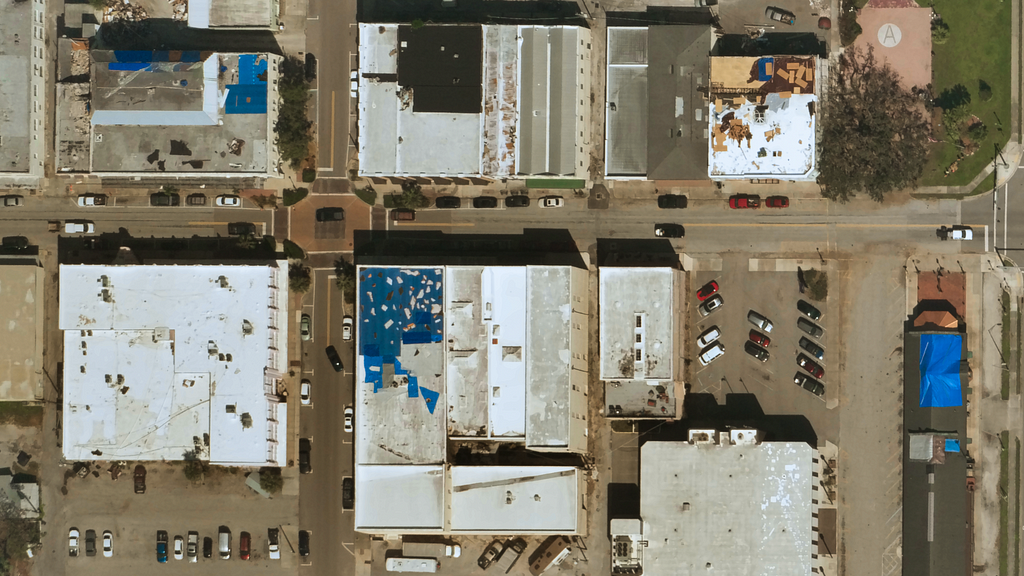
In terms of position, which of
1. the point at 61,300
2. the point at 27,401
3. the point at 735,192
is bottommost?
the point at 27,401

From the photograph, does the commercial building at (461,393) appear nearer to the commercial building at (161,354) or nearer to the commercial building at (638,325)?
the commercial building at (638,325)

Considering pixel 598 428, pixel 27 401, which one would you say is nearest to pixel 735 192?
pixel 598 428

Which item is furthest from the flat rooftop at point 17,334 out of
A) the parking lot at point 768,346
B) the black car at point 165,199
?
the parking lot at point 768,346

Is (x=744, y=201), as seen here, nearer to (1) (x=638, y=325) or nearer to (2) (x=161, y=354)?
(1) (x=638, y=325)

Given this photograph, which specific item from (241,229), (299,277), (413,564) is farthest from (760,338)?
(241,229)

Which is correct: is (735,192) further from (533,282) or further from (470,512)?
(470,512)
